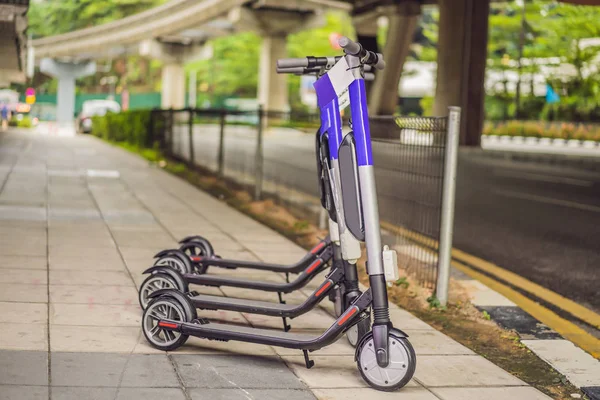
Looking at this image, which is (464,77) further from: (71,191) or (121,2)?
(121,2)

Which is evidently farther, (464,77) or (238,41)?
(238,41)

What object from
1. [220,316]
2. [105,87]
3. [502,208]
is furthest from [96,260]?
[105,87]

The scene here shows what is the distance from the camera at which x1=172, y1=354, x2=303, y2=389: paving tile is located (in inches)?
215

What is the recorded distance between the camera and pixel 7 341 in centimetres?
597

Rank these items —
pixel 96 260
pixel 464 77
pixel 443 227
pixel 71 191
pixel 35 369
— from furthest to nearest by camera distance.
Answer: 1. pixel 464 77
2. pixel 71 191
3. pixel 96 260
4. pixel 443 227
5. pixel 35 369

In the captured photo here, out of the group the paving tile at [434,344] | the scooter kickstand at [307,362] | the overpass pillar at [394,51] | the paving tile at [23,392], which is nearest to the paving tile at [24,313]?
the paving tile at [23,392]

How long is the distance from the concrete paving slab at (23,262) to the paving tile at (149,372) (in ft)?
9.63

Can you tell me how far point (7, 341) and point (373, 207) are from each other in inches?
96.6

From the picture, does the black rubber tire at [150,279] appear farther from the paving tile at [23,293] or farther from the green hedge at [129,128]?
the green hedge at [129,128]

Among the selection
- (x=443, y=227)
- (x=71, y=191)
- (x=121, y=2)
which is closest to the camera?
(x=443, y=227)

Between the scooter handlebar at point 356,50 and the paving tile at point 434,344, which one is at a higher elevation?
the scooter handlebar at point 356,50

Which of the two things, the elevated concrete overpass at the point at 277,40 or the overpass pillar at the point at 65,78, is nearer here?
the elevated concrete overpass at the point at 277,40

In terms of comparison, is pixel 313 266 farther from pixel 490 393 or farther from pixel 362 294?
pixel 490 393

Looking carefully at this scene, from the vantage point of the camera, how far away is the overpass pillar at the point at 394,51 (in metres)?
33.4
